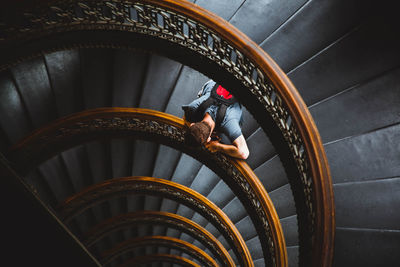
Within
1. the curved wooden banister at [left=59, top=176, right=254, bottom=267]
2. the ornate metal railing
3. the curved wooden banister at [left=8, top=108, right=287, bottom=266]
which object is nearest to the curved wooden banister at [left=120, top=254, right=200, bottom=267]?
the curved wooden banister at [left=59, top=176, right=254, bottom=267]

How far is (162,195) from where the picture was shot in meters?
6.67

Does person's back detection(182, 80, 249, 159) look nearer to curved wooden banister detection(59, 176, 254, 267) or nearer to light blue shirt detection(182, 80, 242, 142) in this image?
light blue shirt detection(182, 80, 242, 142)

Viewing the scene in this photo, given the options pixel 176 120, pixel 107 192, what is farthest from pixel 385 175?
pixel 107 192

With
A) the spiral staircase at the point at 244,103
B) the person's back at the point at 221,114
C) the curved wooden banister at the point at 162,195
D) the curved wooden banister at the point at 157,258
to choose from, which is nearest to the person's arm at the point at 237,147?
the person's back at the point at 221,114

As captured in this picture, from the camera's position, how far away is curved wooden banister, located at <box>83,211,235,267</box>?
25.1 feet

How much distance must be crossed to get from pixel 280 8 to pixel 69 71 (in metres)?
3.28

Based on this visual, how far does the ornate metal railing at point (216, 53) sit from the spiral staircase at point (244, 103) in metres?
0.01

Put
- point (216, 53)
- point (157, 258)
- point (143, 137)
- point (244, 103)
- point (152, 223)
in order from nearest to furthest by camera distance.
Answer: point (216, 53), point (244, 103), point (143, 137), point (152, 223), point (157, 258)

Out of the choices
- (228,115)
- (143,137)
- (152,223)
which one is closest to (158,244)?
(152,223)

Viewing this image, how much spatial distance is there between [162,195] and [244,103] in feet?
14.2

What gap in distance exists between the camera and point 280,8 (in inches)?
105

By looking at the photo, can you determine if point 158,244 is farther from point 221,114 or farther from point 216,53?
point 216,53

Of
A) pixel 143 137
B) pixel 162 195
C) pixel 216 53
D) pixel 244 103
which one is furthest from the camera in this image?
pixel 162 195

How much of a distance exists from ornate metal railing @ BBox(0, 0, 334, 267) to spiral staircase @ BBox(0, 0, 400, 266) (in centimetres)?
1
